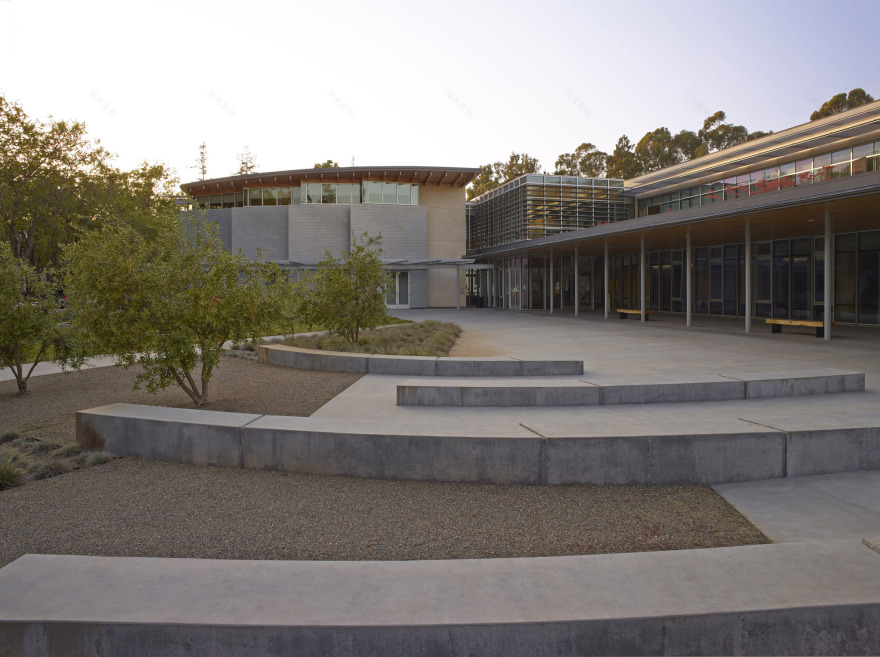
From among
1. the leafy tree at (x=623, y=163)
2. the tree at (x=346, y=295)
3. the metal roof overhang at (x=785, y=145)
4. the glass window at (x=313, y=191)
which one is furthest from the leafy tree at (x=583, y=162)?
the tree at (x=346, y=295)

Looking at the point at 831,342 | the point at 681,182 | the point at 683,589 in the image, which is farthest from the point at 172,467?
the point at 681,182

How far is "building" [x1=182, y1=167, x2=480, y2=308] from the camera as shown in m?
40.8

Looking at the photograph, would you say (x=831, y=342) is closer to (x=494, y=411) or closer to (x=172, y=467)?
(x=494, y=411)

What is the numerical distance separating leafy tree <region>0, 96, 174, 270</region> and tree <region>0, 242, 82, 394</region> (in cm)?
2177

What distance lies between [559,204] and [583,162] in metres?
44.5

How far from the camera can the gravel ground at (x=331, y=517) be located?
4344 mm

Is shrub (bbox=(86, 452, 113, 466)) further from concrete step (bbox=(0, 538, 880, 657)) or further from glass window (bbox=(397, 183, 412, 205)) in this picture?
glass window (bbox=(397, 183, 412, 205))

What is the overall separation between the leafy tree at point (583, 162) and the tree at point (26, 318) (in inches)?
2957

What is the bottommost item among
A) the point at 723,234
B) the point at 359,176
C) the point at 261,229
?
the point at 723,234

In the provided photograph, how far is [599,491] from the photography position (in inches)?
218

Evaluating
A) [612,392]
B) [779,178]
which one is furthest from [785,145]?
[612,392]

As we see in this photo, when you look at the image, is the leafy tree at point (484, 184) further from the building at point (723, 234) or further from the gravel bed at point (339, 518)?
the gravel bed at point (339, 518)

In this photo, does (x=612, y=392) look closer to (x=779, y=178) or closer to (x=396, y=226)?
(x=779, y=178)

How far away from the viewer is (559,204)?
39688 mm
